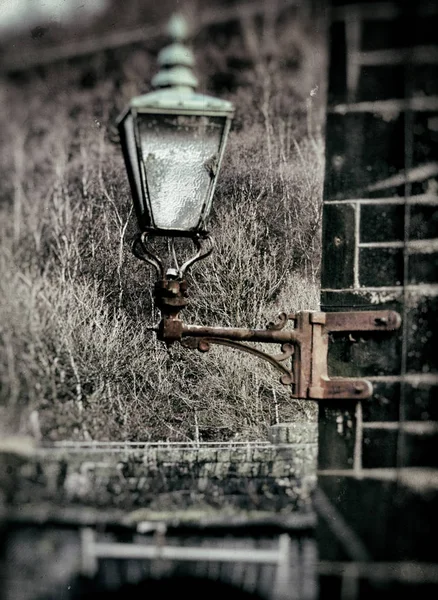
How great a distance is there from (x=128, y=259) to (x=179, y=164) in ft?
2.01

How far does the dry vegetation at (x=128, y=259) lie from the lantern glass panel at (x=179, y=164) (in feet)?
1.47

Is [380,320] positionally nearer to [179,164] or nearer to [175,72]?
[179,164]

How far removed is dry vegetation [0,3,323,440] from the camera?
2.29 m

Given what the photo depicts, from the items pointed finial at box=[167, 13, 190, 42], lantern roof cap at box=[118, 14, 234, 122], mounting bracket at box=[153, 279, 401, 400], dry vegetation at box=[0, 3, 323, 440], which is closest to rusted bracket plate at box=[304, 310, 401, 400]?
mounting bracket at box=[153, 279, 401, 400]

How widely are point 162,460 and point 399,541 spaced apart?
917 millimetres

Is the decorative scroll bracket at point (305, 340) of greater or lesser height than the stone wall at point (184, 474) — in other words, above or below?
above

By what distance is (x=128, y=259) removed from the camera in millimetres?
2348

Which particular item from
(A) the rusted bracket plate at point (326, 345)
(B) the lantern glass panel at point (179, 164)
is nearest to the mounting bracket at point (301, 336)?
(A) the rusted bracket plate at point (326, 345)

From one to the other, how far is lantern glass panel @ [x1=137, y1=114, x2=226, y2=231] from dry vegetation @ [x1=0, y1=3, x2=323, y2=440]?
45cm

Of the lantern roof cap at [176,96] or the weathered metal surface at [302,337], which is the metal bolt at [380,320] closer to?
the weathered metal surface at [302,337]

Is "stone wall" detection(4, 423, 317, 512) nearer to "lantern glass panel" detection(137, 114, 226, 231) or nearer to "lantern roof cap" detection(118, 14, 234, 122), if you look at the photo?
"lantern glass panel" detection(137, 114, 226, 231)

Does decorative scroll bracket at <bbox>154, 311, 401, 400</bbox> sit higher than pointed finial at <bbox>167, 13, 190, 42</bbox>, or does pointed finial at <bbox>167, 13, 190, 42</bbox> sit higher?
pointed finial at <bbox>167, 13, 190, 42</bbox>

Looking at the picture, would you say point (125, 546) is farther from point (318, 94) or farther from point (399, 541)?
point (318, 94)

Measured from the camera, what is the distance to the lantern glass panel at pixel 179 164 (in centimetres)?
176
